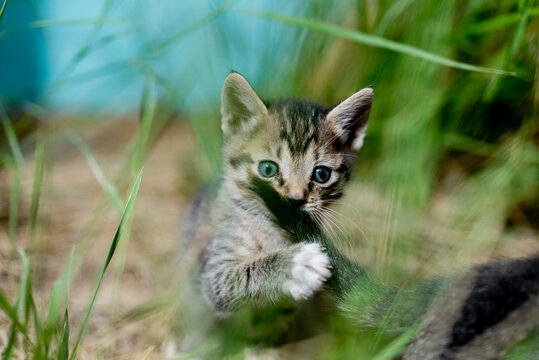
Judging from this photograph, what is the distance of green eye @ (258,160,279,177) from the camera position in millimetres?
1633

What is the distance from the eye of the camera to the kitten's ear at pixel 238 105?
1591 millimetres

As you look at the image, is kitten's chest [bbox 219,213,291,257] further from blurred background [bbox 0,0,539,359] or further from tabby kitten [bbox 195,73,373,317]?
blurred background [bbox 0,0,539,359]

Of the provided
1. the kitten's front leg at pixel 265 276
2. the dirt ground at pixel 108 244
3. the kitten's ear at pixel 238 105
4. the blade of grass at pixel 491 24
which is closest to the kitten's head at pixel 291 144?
the kitten's ear at pixel 238 105

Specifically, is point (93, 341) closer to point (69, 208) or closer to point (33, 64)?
point (69, 208)

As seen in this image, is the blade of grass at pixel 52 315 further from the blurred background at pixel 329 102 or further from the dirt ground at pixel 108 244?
the dirt ground at pixel 108 244

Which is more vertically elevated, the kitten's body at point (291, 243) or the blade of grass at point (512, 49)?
the blade of grass at point (512, 49)

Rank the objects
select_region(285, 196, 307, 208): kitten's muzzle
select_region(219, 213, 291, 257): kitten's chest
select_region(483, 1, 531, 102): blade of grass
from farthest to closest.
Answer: select_region(483, 1, 531, 102): blade of grass
select_region(219, 213, 291, 257): kitten's chest
select_region(285, 196, 307, 208): kitten's muzzle

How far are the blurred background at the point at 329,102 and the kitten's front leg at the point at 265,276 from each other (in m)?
0.26

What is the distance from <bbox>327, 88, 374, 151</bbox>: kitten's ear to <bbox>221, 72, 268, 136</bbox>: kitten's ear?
239 millimetres

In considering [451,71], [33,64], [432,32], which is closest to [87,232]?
[432,32]

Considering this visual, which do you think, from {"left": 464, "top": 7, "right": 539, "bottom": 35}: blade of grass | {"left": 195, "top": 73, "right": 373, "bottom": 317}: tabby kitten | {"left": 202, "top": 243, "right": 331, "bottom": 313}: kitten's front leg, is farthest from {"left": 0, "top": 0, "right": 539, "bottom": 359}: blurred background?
{"left": 202, "top": 243, "right": 331, "bottom": 313}: kitten's front leg

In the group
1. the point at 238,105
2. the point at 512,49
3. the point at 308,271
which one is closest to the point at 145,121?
the point at 238,105

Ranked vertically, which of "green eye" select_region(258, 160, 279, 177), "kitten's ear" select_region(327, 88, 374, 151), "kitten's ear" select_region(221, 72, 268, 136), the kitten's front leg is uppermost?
"kitten's ear" select_region(221, 72, 268, 136)

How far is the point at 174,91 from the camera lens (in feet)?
6.70
